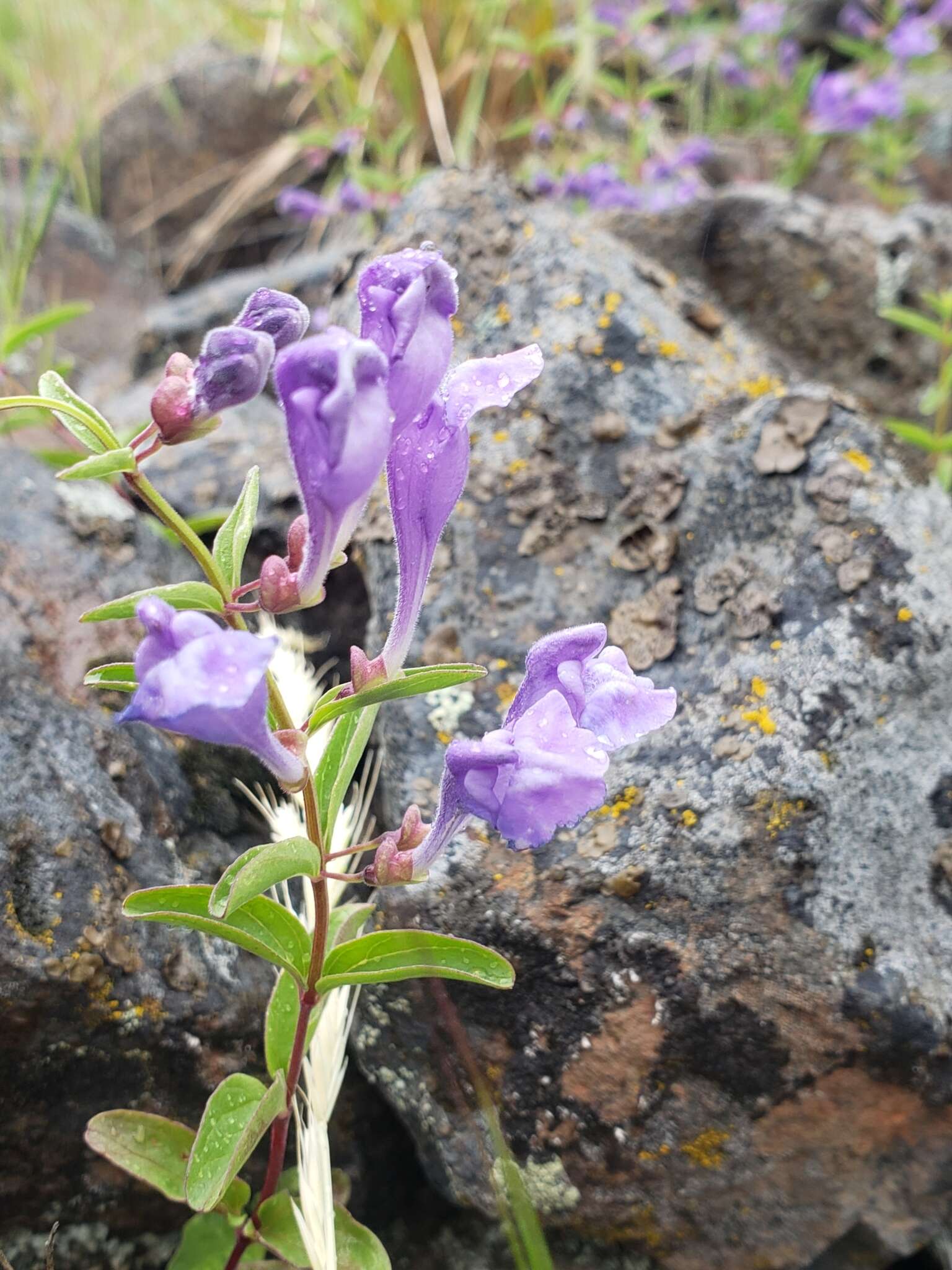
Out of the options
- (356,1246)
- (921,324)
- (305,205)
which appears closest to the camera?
(356,1246)

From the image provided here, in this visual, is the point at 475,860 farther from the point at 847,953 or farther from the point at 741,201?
the point at 741,201

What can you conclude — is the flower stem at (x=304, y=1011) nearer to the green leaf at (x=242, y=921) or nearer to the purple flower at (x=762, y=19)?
the green leaf at (x=242, y=921)

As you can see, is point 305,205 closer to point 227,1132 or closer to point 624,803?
point 624,803

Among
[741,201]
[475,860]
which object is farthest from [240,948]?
[741,201]

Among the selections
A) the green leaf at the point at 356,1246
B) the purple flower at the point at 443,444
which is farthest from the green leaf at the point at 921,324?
the green leaf at the point at 356,1246

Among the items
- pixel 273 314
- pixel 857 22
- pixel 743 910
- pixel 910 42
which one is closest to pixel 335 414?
pixel 273 314
